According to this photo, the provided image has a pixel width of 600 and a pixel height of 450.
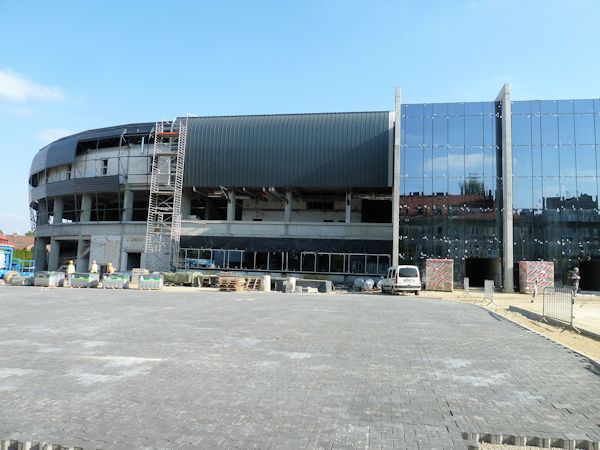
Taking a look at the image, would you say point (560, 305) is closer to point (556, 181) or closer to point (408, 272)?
point (408, 272)

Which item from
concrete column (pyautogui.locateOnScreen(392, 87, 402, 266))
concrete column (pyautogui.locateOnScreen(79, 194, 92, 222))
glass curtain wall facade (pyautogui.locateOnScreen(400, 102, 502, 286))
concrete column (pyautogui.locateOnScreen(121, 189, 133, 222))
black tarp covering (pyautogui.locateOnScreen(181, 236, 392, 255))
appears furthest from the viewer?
concrete column (pyautogui.locateOnScreen(79, 194, 92, 222))

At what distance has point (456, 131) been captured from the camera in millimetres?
37688

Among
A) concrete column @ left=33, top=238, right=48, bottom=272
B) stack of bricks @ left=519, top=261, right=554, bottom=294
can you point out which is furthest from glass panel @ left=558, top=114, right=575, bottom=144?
concrete column @ left=33, top=238, right=48, bottom=272

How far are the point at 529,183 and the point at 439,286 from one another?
36.6 feet

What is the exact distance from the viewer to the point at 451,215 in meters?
36.8

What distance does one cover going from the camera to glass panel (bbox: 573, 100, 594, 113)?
36156 mm

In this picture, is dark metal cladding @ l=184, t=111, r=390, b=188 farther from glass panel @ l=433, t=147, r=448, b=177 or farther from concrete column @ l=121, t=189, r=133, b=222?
concrete column @ l=121, t=189, r=133, b=222

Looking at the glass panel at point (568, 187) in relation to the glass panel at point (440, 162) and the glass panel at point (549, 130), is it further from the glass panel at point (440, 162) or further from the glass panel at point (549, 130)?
the glass panel at point (440, 162)

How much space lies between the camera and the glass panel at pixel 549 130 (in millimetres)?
36375

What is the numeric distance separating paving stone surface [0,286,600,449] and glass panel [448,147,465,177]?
26.5 meters

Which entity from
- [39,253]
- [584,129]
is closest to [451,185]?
[584,129]

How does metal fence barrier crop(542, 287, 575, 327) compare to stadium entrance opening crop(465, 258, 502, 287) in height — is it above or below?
below

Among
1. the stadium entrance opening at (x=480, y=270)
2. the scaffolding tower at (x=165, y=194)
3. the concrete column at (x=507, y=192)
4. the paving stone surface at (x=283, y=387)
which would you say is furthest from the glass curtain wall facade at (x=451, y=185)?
the paving stone surface at (x=283, y=387)

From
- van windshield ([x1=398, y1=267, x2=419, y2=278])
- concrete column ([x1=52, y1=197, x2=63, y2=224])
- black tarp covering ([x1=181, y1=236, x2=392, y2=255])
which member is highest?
concrete column ([x1=52, y1=197, x2=63, y2=224])
